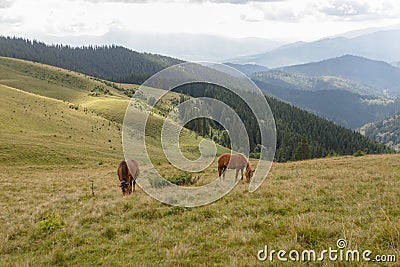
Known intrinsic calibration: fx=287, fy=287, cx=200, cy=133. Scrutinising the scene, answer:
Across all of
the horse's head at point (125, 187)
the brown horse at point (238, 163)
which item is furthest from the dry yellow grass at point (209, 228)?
the brown horse at point (238, 163)

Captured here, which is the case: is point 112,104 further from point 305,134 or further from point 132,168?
point 305,134

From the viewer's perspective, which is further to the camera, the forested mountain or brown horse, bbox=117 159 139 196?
the forested mountain

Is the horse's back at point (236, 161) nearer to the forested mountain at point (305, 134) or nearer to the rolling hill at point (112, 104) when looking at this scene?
the rolling hill at point (112, 104)

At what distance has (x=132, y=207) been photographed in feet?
37.5

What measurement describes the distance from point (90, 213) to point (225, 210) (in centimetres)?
510


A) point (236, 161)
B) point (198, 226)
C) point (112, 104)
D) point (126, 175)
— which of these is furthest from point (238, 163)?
point (112, 104)

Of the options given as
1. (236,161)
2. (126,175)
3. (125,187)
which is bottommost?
(125,187)

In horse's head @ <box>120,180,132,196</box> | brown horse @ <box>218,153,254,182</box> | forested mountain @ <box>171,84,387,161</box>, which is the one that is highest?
brown horse @ <box>218,153,254,182</box>

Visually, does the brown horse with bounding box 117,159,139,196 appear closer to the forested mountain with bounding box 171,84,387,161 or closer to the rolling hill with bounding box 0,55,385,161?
the rolling hill with bounding box 0,55,385,161

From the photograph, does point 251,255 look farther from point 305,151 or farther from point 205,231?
point 305,151

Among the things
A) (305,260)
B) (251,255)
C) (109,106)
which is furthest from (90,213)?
(109,106)

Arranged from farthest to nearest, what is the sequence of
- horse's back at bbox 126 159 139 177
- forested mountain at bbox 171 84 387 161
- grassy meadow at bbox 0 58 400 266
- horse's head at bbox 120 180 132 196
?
1. forested mountain at bbox 171 84 387 161
2. horse's back at bbox 126 159 139 177
3. horse's head at bbox 120 180 132 196
4. grassy meadow at bbox 0 58 400 266

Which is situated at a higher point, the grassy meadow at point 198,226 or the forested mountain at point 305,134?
the grassy meadow at point 198,226

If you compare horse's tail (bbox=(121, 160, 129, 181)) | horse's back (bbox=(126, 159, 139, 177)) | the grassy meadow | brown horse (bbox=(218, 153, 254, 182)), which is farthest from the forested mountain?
the grassy meadow
